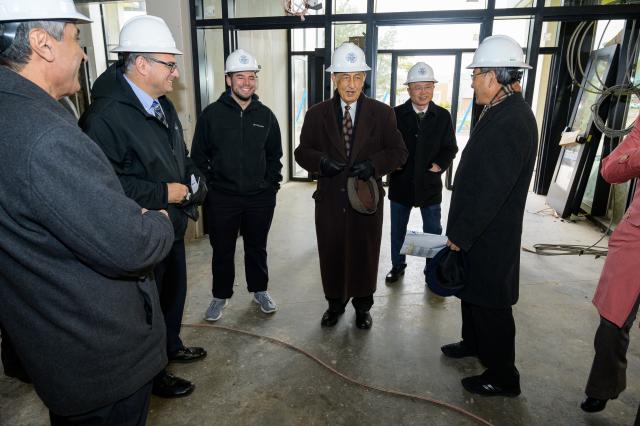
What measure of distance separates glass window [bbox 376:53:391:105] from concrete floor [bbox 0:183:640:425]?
4422 mm

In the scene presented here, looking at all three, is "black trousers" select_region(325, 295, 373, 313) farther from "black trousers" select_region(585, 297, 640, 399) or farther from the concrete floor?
"black trousers" select_region(585, 297, 640, 399)

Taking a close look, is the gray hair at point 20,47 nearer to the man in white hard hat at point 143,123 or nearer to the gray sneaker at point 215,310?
the man in white hard hat at point 143,123

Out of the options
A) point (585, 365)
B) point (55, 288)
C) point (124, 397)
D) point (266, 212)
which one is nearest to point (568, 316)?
point (585, 365)

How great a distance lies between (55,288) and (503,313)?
1.91 meters

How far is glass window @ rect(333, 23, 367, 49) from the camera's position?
4129mm

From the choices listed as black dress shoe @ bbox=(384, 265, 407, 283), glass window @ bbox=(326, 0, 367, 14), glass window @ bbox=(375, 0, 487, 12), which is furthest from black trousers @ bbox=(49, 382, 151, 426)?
glass window @ bbox=(375, 0, 487, 12)

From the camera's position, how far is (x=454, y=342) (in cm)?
272

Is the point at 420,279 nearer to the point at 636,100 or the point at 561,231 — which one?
the point at 561,231

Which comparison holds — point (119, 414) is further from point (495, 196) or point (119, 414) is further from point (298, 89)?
point (298, 89)

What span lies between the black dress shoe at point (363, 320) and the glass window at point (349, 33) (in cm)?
269

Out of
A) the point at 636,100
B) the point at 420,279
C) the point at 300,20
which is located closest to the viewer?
the point at 420,279

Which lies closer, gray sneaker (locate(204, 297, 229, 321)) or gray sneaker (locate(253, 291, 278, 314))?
gray sneaker (locate(204, 297, 229, 321))

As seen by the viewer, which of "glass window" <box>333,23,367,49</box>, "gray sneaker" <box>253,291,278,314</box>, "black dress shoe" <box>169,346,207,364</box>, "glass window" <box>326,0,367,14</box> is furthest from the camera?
"glass window" <box>326,0,367,14</box>

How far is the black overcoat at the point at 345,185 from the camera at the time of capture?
105 inches
